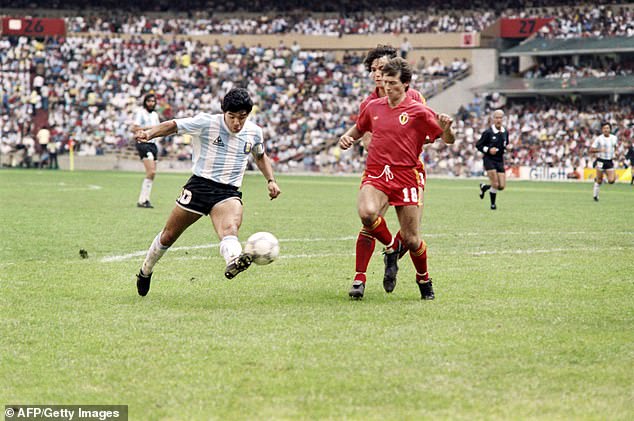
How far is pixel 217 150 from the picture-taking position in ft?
31.2

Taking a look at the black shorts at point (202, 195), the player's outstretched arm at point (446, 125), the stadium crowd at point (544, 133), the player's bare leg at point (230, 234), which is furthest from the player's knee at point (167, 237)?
the stadium crowd at point (544, 133)

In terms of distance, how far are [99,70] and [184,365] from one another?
178ft

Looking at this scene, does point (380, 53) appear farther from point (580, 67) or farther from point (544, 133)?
point (580, 67)

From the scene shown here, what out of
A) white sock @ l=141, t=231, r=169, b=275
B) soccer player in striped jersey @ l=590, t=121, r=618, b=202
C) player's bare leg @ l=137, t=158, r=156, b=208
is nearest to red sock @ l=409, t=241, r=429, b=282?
white sock @ l=141, t=231, r=169, b=275

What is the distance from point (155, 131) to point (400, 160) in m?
2.40

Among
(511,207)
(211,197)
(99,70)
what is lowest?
(511,207)

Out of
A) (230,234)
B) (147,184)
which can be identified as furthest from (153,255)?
(147,184)

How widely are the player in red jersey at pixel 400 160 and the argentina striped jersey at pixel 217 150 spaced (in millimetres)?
1064

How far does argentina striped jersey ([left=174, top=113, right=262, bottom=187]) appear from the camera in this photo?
372 inches

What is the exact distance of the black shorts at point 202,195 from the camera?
30.8 ft

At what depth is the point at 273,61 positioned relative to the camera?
6000 centimetres

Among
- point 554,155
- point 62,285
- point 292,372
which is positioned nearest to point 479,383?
point 292,372

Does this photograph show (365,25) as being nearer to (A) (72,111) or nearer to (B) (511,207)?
(A) (72,111)

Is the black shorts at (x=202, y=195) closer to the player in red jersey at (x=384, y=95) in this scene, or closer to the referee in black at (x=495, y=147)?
the player in red jersey at (x=384, y=95)
